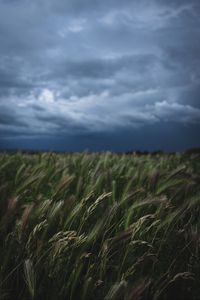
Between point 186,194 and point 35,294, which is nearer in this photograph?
point 35,294

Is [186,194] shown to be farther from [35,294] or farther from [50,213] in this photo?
[35,294]

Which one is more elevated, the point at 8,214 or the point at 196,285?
the point at 8,214

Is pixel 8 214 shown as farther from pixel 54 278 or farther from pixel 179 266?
pixel 179 266

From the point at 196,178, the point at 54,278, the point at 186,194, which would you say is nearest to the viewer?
the point at 54,278

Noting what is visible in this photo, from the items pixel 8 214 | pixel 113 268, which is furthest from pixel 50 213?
pixel 113 268

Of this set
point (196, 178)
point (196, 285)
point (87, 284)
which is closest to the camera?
point (87, 284)

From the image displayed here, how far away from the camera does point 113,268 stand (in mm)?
1670

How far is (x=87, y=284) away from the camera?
1.28m

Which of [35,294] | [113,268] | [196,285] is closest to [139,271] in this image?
[113,268]

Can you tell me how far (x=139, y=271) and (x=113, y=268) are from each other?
11 centimetres

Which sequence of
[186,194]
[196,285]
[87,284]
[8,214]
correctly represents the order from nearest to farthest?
[87,284], [196,285], [8,214], [186,194]

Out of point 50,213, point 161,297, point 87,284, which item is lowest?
point 161,297

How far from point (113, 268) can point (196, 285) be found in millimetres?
340

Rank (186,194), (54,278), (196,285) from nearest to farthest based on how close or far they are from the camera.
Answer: (54,278)
(196,285)
(186,194)
